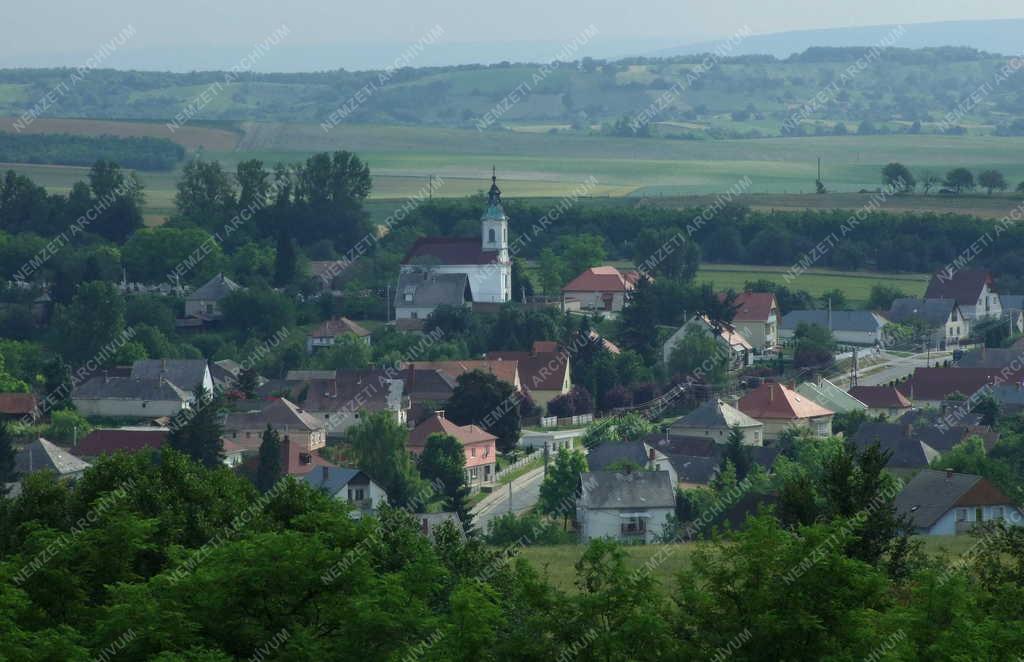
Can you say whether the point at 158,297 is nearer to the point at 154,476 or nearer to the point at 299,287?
the point at 299,287

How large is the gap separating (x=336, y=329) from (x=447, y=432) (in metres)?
19.2

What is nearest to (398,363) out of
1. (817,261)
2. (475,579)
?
(817,261)

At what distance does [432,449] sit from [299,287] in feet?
99.1

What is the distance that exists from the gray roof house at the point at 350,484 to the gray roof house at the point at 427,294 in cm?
2830

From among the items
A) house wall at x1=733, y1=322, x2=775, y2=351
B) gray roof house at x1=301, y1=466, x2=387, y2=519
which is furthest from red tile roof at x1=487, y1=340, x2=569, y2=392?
gray roof house at x1=301, y1=466, x2=387, y2=519

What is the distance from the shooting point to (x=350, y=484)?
52000mm

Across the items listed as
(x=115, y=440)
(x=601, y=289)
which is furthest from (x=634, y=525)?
(x=601, y=289)

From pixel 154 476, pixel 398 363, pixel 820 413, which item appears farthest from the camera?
pixel 398 363

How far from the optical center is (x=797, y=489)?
32625 mm

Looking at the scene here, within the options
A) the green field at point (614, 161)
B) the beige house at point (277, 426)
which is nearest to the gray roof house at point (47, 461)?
the beige house at point (277, 426)

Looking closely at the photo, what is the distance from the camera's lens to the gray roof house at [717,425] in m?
59.4

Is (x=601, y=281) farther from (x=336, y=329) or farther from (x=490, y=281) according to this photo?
(x=336, y=329)

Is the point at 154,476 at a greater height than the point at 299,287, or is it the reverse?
the point at 154,476

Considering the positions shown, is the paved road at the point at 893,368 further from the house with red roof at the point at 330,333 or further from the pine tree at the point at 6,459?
the pine tree at the point at 6,459
